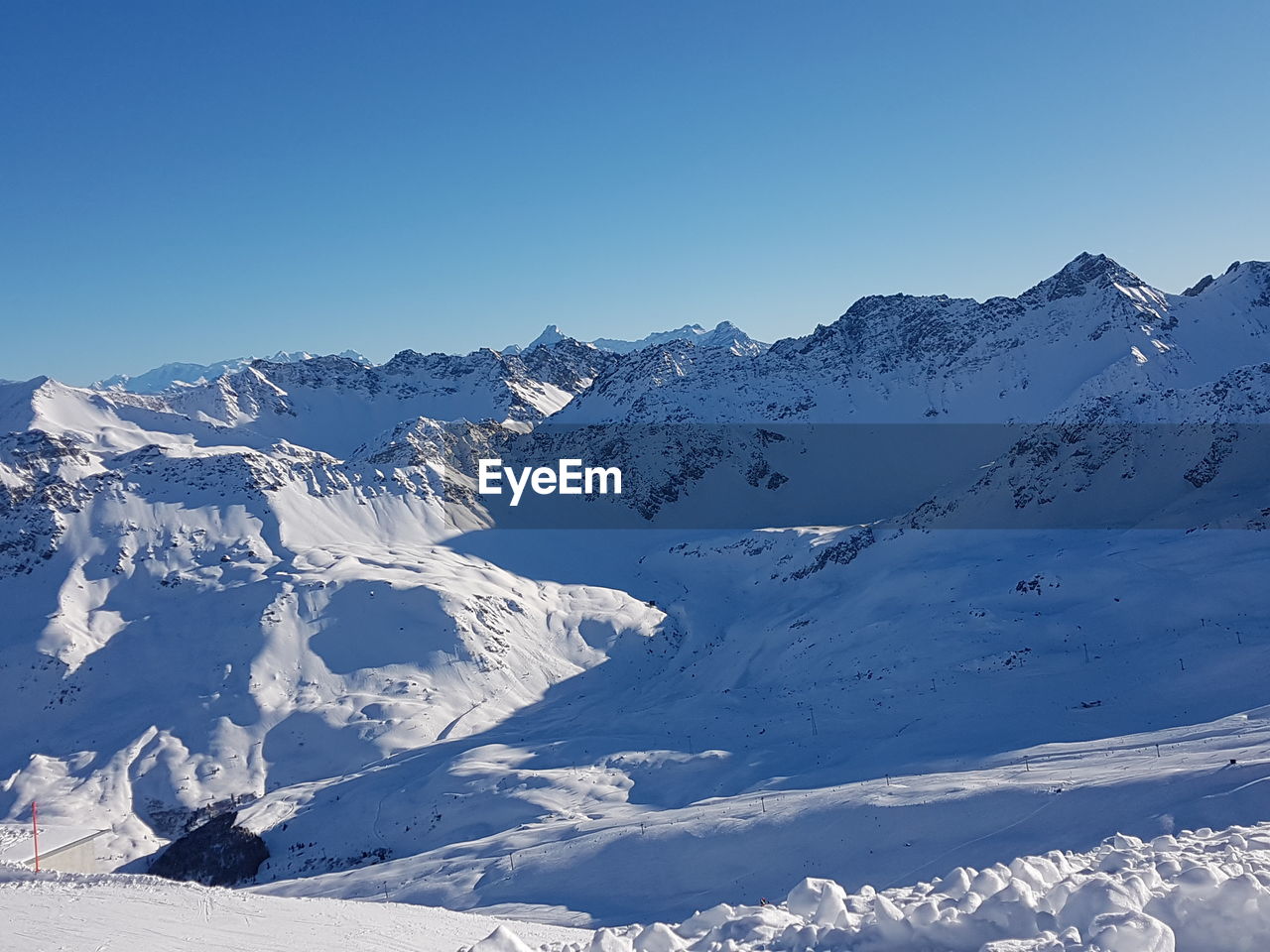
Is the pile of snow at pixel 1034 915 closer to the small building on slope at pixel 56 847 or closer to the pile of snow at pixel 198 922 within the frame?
the pile of snow at pixel 198 922

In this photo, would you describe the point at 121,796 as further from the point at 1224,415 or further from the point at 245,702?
the point at 1224,415

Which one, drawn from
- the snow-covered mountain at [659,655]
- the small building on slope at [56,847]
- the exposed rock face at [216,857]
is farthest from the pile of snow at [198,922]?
the small building on slope at [56,847]

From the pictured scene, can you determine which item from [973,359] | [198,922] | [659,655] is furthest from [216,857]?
[973,359]

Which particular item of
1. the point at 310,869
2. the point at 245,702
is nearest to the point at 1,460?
the point at 245,702

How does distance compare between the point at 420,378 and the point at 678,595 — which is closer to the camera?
the point at 678,595

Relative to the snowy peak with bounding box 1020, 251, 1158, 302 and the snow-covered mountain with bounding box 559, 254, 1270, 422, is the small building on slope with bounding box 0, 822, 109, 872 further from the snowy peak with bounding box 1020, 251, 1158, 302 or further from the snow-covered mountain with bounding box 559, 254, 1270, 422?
the snowy peak with bounding box 1020, 251, 1158, 302

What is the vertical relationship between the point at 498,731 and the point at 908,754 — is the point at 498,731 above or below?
below
